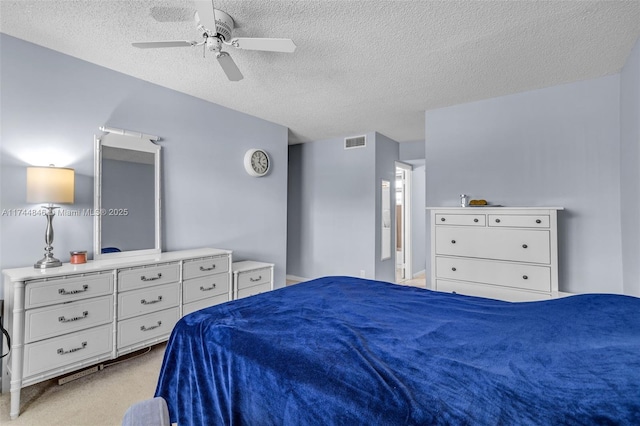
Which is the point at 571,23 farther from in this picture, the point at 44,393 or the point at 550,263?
the point at 44,393

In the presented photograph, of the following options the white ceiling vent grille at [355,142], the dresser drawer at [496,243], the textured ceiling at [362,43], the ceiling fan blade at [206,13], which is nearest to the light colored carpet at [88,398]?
the ceiling fan blade at [206,13]

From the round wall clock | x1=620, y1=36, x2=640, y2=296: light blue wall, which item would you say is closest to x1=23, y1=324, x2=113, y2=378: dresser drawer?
A: the round wall clock

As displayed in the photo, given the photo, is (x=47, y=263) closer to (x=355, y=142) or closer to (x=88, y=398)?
(x=88, y=398)

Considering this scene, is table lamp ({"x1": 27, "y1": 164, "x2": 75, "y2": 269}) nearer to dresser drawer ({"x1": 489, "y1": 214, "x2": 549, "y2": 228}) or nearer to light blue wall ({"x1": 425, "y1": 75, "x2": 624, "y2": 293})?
dresser drawer ({"x1": 489, "y1": 214, "x2": 549, "y2": 228})

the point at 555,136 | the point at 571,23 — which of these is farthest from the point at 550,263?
the point at 571,23

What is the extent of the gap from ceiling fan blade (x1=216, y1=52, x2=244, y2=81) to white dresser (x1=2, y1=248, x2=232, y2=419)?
1.66 metres

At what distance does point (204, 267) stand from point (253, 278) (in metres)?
0.71

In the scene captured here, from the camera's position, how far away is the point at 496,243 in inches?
120

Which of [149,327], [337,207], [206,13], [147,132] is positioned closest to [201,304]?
[149,327]

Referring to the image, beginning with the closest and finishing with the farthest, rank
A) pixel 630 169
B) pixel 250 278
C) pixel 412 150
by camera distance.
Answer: pixel 630 169, pixel 250 278, pixel 412 150

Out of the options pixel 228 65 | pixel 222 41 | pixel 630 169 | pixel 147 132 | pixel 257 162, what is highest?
pixel 222 41

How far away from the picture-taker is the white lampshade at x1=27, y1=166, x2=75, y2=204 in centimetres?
225

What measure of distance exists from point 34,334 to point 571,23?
4.16 m

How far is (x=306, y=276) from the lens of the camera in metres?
5.87
